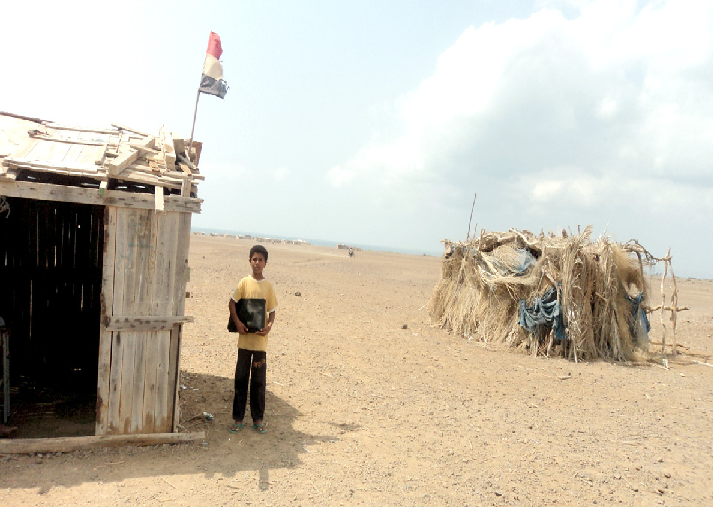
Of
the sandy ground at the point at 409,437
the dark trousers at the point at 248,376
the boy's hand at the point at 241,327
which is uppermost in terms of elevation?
the boy's hand at the point at 241,327

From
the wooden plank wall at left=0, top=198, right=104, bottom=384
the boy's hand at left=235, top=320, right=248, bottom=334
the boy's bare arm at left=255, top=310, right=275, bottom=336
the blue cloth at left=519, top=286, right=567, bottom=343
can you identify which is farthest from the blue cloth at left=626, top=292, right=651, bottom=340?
the wooden plank wall at left=0, top=198, right=104, bottom=384

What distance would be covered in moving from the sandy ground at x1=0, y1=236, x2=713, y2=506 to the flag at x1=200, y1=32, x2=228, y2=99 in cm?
406

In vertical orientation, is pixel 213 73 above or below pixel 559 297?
above

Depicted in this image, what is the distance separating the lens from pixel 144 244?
185 inches

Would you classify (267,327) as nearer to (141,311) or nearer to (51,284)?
(141,311)

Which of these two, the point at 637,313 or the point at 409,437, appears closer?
the point at 409,437

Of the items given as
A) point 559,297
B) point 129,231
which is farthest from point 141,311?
point 559,297

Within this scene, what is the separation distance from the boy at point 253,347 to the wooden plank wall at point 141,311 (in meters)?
0.64

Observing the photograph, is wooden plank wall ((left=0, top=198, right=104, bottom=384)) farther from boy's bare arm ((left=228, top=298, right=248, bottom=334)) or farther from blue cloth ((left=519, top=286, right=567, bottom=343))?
blue cloth ((left=519, top=286, right=567, bottom=343))

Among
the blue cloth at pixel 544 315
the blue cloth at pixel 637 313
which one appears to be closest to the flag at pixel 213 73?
the blue cloth at pixel 544 315

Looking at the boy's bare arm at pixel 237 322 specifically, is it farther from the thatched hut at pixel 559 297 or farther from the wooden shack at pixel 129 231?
the thatched hut at pixel 559 297

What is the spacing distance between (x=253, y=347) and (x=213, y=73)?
375 cm

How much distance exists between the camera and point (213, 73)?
6.46 metres

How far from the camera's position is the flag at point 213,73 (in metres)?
6.44
